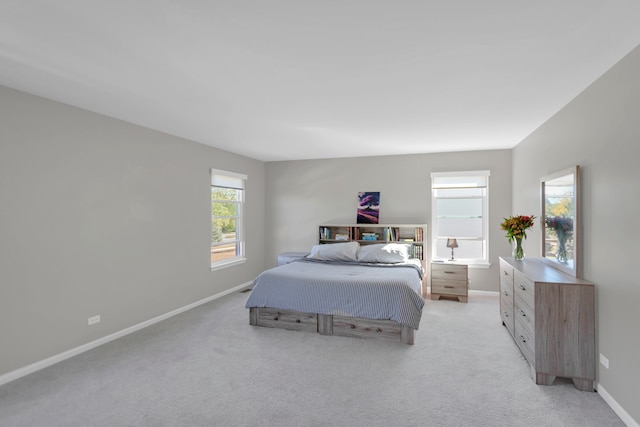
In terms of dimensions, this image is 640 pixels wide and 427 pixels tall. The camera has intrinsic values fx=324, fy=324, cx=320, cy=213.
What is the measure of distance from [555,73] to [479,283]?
398 centimetres

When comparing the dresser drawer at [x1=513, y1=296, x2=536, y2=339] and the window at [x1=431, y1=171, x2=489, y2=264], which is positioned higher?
the window at [x1=431, y1=171, x2=489, y2=264]

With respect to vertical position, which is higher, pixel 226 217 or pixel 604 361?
pixel 226 217

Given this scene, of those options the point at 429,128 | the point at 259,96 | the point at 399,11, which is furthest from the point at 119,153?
the point at 429,128

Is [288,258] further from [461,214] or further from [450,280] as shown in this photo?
[461,214]

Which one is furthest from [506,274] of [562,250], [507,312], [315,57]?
[315,57]

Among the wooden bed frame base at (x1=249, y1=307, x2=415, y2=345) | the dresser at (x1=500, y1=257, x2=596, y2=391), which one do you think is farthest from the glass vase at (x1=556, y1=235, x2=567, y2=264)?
the wooden bed frame base at (x1=249, y1=307, x2=415, y2=345)

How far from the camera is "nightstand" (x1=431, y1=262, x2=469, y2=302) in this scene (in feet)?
17.2

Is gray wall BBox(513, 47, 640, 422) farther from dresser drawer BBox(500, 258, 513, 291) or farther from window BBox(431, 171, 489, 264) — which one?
window BBox(431, 171, 489, 264)

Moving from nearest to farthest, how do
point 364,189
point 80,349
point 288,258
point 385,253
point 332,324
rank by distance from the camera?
point 80,349 → point 332,324 → point 385,253 → point 288,258 → point 364,189

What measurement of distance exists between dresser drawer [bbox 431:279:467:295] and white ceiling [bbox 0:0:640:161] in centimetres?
262

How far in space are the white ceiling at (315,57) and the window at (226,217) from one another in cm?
188

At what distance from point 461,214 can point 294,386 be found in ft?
14.2

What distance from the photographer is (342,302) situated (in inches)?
151

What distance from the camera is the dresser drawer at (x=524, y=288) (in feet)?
9.31
